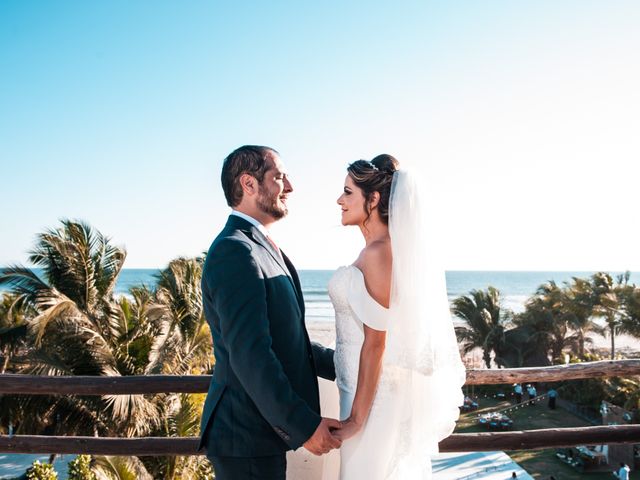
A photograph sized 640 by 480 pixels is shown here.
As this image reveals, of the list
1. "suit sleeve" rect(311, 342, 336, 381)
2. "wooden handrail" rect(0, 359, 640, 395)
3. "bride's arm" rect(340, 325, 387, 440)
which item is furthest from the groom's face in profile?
"wooden handrail" rect(0, 359, 640, 395)

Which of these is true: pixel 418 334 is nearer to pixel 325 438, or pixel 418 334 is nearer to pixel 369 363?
pixel 369 363

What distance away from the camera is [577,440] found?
12.4 ft

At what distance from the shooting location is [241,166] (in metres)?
2.52

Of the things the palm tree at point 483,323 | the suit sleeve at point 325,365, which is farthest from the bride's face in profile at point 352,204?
the palm tree at point 483,323

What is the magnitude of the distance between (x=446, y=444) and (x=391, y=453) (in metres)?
1.30

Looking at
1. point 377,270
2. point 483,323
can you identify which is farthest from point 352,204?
point 483,323

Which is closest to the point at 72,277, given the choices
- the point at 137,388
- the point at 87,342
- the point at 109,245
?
the point at 109,245

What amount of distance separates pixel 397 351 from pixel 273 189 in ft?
3.19

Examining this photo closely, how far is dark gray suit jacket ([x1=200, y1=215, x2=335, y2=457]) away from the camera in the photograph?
2127mm

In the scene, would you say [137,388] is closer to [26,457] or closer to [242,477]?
[242,477]

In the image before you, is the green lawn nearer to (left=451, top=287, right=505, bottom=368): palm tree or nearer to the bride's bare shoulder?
(left=451, top=287, right=505, bottom=368): palm tree

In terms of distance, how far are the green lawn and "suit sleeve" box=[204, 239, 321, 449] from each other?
1379 centimetres

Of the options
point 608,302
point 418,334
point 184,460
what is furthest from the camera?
point 608,302

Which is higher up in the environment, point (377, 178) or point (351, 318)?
point (377, 178)
